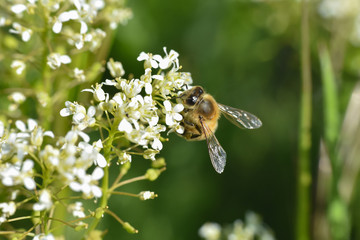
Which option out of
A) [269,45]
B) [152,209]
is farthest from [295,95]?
[152,209]

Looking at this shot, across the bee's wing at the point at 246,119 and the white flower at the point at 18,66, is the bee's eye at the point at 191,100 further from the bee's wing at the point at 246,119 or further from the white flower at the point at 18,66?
the white flower at the point at 18,66

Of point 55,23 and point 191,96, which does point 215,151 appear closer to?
point 191,96

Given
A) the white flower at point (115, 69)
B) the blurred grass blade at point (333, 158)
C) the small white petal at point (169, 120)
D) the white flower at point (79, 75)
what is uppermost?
the white flower at point (115, 69)

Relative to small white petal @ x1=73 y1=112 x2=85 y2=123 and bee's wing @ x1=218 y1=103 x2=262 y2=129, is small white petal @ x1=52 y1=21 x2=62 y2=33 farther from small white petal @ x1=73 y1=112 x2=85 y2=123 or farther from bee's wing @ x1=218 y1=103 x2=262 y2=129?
bee's wing @ x1=218 y1=103 x2=262 y2=129

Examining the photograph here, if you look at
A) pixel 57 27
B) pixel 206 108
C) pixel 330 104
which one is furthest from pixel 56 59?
pixel 330 104

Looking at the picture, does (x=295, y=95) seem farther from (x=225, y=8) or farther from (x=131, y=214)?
(x=131, y=214)

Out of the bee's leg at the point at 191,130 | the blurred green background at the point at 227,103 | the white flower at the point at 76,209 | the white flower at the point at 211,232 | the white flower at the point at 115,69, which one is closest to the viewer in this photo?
the white flower at the point at 76,209

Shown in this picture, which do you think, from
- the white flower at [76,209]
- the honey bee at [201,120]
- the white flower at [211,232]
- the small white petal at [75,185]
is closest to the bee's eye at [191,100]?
the honey bee at [201,120]
